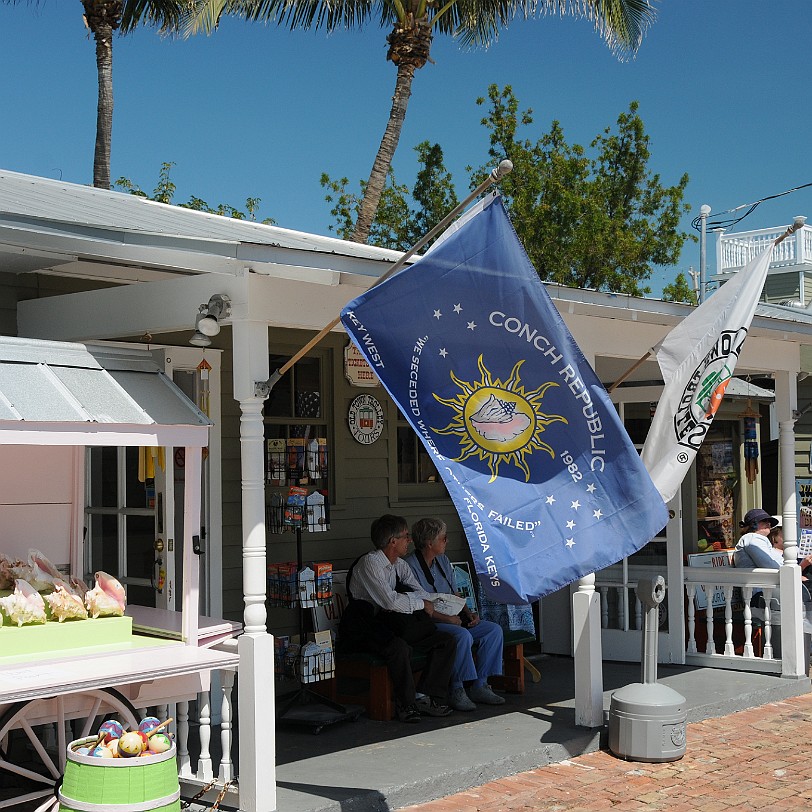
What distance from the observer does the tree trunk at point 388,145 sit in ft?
55.2

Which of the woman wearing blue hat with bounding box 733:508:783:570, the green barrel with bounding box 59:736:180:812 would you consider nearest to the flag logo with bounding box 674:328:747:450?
the woman wearing blue hat with bounding box 733:508:783:570

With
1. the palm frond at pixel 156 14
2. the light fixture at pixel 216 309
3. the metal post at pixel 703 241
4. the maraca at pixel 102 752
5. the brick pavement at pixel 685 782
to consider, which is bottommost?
the brick pavement at pixel 685 782

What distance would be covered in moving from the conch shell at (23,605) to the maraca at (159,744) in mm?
815

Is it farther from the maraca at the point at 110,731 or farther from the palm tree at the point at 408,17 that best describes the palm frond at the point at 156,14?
the maraca at the point at 110,731

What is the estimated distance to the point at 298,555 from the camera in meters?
7.27

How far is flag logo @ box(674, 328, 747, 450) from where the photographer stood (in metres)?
6.19

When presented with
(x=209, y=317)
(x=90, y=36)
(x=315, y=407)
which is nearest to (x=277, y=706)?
(x=315, y=407)

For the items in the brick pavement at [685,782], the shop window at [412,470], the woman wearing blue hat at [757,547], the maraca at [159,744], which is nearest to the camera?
the maraca at [159,744]

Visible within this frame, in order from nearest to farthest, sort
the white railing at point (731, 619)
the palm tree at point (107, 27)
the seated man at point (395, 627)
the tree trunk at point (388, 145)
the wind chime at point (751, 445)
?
the seated man at point (395, 627)
the white railing at point (731, 619)
the wind chime at point (751, 445)
the tree trunk at point (388, 145)
the palm tree at point (107, 27)

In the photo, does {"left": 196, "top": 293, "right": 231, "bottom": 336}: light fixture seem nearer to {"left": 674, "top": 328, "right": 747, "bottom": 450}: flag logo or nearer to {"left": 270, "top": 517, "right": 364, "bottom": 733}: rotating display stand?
{"left": 270, "top": 517, "right": 364, "bottom": 733}: rotating display stand

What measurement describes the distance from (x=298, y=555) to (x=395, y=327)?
115 inches

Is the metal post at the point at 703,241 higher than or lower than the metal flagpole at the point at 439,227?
higher

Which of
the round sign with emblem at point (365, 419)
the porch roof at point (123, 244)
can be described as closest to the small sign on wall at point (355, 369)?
the round sign with emblem at point (365, 419)

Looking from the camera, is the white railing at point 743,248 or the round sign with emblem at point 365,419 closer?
the round sign with emblem at point 365,419
